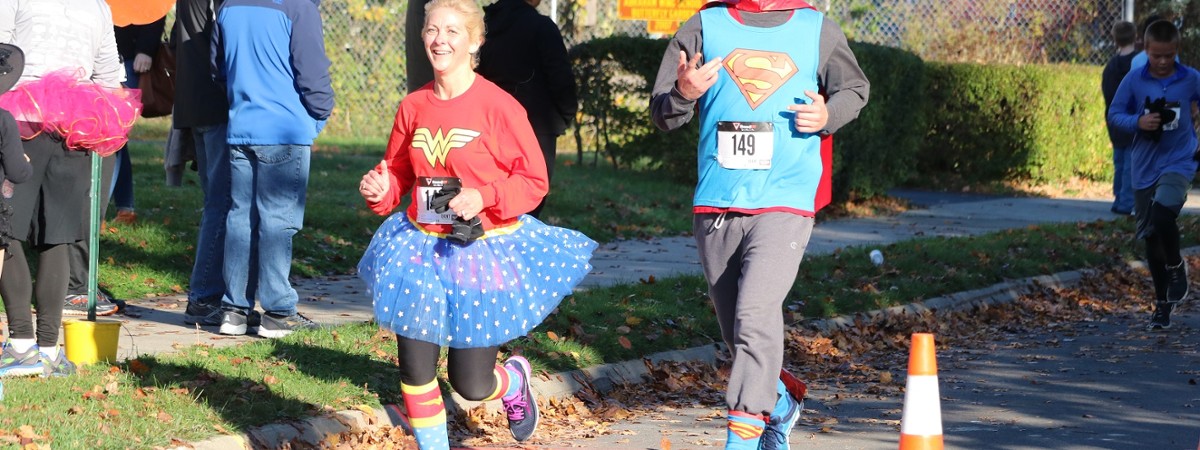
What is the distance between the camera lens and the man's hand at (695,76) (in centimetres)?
525

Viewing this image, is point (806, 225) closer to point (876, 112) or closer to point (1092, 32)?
point (876, 112)

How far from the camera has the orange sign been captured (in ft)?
62.9

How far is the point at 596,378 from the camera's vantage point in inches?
296

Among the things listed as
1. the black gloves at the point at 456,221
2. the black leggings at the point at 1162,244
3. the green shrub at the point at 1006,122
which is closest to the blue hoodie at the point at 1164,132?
the black leggings at the point at 1162,244

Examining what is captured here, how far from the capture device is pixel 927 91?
18.7 metres

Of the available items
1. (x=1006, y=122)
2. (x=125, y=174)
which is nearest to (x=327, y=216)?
(x=125, y=174)

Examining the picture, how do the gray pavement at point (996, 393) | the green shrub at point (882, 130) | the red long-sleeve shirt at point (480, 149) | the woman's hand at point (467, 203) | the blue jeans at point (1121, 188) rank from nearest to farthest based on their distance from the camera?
the woman's hand at point (467, 203) < the red long-sleeve shirt at point (480, 149) < the gray pavement at point (996, 393) < the green shrub at point (882, 130) < the blue jeans at point (1121, 188)

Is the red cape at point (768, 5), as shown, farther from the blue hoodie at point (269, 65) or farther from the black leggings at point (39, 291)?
the black leggings at point (39, 291)

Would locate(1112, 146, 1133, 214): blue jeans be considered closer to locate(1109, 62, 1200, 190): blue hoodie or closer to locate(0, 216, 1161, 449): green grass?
locate(0, 216, 1161, 449): green grass

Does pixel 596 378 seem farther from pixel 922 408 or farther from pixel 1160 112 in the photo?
pixel 1160 112

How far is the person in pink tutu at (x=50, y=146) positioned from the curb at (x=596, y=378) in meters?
1.22

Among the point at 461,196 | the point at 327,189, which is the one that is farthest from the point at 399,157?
the point at 327,189

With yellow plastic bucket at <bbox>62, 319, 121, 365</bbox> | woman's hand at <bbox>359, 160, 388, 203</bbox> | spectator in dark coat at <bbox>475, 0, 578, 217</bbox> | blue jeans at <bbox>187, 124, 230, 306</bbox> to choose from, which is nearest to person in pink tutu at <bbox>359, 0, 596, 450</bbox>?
woman's hand at <bbox>359, 160, 388, 203</bbox>

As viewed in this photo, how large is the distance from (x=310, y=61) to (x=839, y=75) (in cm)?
312
